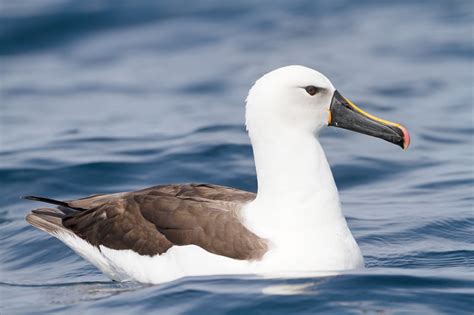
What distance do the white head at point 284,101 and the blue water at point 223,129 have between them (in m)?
1.21

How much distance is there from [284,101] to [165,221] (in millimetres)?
1251

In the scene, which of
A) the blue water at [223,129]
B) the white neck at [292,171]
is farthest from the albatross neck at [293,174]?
the blue water at [223,129]

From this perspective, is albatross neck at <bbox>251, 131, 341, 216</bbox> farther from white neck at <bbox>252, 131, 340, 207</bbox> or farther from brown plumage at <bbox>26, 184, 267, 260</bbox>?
brown plumage at <bbox>26, 184, 267, 260</bbox>

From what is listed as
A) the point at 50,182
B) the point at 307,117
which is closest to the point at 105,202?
the point at 307,117

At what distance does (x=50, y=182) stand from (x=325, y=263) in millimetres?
5579

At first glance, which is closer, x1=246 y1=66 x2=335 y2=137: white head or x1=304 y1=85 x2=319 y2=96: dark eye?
x1=246 y1=66 x2=335 y2=137: white head

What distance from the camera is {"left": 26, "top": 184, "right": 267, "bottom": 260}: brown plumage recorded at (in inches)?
306

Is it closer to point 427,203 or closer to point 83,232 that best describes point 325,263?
point 83,232

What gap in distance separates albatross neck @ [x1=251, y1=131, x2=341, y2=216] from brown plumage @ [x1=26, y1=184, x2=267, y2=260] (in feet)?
0.99

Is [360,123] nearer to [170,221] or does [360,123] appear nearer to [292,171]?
[292,171]

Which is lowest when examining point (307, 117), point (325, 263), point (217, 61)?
point (325, 263)

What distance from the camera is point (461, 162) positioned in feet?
44.4

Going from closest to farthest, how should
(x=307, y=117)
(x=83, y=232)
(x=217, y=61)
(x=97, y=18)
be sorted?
(x=307, y=117) < (x=83, y=232) < (x=217, y=61) < (x=97, y=18)

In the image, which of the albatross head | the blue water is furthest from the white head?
the blue water
